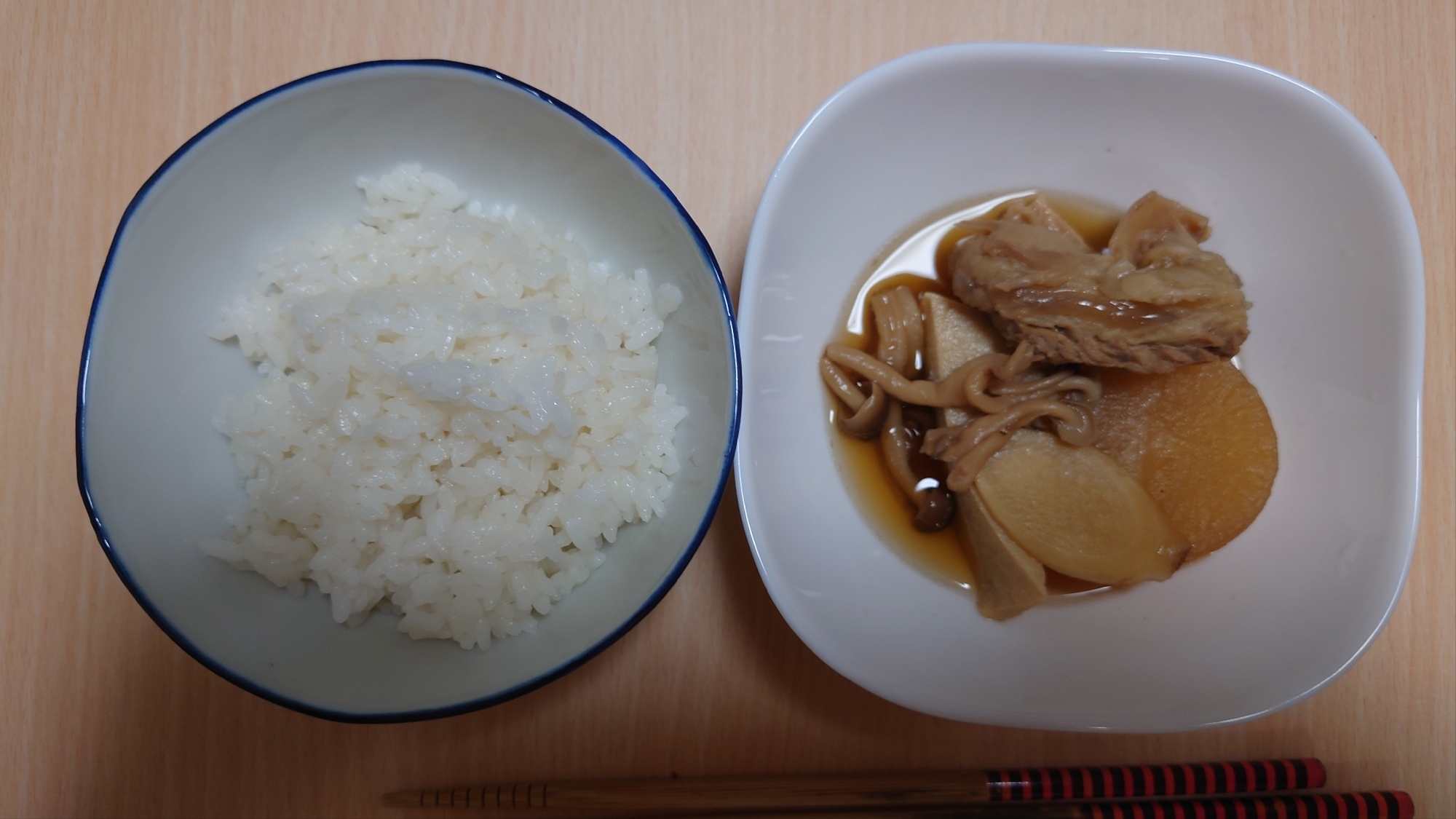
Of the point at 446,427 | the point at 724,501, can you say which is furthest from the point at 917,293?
the point at 446,427

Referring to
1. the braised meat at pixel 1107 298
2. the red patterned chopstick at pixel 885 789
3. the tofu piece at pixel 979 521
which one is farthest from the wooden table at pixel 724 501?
the braised meat at pixel 1107 298

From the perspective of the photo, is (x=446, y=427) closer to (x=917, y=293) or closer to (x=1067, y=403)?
(x=917, y=293)

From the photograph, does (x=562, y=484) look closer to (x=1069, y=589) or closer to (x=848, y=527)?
(x=848, y=527)

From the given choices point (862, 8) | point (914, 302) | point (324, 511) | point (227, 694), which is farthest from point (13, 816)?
point (862, 8)

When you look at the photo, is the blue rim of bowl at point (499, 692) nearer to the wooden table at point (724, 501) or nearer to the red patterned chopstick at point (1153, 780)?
the wooden table at point (724, 501)

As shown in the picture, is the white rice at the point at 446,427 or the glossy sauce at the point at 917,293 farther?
the glossy sauce at the point at 917,293

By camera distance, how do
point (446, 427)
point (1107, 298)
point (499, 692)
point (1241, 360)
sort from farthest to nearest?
point (1241, 360)
point (1107, 298)
point (446, 427)
point (499, 692)

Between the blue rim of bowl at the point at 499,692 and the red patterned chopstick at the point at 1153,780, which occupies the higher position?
the blue rim of bowl at the point at 499,692

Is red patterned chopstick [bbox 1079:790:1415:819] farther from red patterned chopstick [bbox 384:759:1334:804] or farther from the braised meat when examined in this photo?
the braised meat
